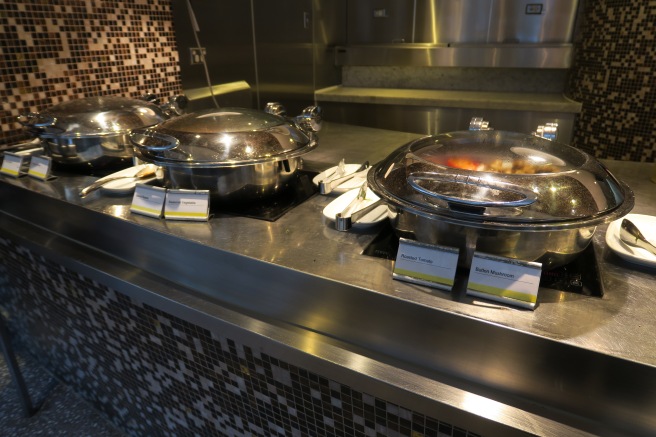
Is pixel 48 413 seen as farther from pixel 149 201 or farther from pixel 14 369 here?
pixel 149 201

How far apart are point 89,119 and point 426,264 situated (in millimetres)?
1308

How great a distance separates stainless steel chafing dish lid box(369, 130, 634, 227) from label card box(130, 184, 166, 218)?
0.63 metres

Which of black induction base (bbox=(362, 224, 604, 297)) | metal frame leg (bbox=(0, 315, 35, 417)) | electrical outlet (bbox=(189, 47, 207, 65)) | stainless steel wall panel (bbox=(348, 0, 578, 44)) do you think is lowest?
metal frame leg (bbox=(0, 315, 35, 417))

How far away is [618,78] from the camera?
3750 mm

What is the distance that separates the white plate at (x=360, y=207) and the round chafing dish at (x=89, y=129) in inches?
33.3

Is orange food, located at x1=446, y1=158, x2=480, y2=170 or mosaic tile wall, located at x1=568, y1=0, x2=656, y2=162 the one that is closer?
orange food, located at x1=446, y1=158, x2=480, y2=170

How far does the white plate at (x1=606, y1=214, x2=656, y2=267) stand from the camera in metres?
0.90

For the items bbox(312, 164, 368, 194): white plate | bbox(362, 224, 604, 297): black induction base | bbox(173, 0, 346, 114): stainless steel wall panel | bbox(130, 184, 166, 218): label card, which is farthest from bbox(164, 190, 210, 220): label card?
bbox(173, 0, 346, 114): stainless steel wall panel

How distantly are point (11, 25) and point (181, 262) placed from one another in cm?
145

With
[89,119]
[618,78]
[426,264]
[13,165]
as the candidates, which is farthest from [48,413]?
[618,78]

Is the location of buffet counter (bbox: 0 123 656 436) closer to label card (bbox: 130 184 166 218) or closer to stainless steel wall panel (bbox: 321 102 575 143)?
label card (bbox: 130 184 166 218)

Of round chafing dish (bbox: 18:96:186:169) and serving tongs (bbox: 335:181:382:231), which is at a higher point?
round chafing dish (bbox: 18:96:186:169)

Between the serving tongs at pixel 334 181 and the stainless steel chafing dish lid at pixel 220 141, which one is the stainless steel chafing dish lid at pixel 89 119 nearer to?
the stainless steel chafing dish lid at pixel 220 141

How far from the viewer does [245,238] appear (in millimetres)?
1089
